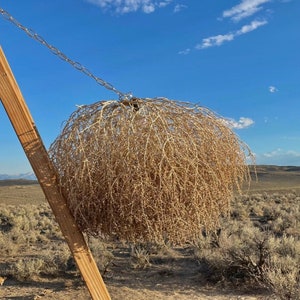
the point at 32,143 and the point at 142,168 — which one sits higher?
the point at 32,143

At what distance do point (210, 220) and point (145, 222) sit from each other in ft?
2.33

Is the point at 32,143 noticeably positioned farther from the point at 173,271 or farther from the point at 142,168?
the point at 173,271

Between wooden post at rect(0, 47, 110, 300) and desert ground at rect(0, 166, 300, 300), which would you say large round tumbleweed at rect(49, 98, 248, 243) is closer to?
wooden post at rect(0, 47, 110, 300)

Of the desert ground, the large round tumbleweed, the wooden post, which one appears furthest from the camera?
the desert ground

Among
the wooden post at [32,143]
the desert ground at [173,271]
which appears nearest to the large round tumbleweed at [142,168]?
the wooden post at [32,143]

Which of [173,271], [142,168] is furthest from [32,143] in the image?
[173,271]

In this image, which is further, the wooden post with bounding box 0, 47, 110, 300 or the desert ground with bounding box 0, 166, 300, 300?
the desert ground with bounding box 0, 166, 300, 300

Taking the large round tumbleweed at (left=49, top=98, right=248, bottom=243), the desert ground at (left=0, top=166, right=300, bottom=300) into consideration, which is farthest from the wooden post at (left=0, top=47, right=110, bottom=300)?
the desert ground at (left=0, top=166, right=300, bottom=300)

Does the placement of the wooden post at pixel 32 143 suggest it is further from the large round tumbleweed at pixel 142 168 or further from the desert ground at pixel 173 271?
the desert ground at pixel 173 271

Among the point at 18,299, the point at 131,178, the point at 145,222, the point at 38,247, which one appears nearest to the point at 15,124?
the point at 131,178

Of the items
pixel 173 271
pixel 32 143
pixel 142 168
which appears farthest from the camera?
pixel 173 271

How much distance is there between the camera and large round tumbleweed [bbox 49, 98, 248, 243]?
327cm

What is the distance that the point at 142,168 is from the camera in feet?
10.6

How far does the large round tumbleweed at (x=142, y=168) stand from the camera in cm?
327
